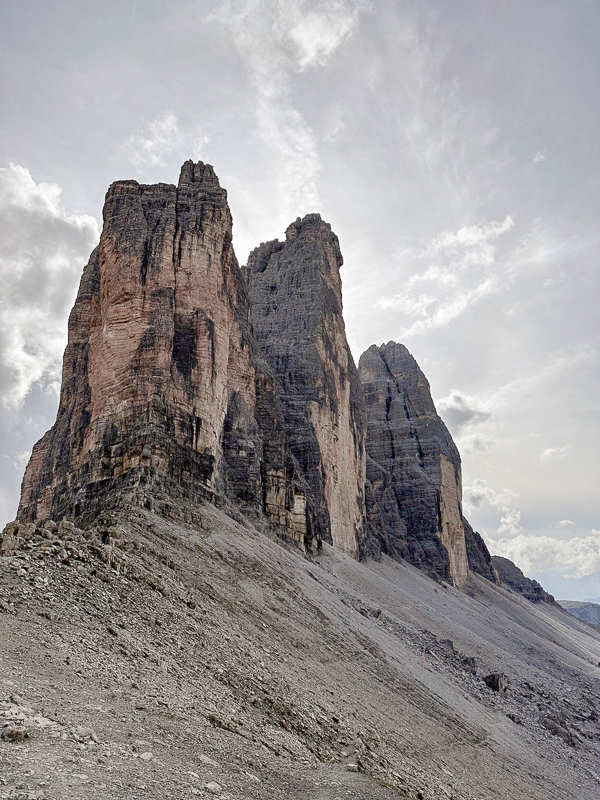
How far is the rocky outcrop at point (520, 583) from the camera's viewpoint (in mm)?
106312

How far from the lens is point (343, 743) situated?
40.2ft

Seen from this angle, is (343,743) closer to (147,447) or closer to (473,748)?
(473,748)

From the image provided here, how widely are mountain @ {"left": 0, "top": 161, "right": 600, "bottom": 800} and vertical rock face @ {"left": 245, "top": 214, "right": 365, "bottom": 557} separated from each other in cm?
27

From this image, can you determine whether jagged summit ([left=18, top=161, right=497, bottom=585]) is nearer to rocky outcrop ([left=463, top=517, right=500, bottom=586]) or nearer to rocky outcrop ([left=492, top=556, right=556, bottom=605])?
rocky outcrop ([left=463, top=517, right=500, bottom=586])

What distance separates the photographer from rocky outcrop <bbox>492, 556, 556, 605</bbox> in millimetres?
106312

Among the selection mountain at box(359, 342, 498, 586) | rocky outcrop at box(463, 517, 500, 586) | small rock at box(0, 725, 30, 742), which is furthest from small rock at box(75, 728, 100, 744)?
rocky outcrop at box(463, 517, 500, 586)

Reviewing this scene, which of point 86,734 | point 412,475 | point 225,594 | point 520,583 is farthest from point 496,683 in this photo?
point 520,583

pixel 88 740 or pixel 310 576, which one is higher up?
pixel 310 576

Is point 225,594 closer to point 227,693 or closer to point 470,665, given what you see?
point 227,693

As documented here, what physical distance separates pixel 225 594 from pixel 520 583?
4098 inches

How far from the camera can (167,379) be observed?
3047 cm

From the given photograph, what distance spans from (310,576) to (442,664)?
738 centimetres

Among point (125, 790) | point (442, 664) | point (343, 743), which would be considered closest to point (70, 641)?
point (125, 790)

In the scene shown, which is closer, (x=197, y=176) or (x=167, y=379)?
(x=167, y=379)
